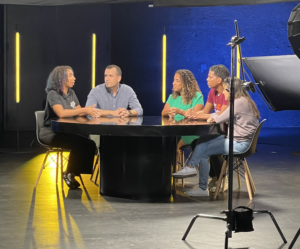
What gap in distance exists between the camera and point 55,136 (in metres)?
→ 4.98

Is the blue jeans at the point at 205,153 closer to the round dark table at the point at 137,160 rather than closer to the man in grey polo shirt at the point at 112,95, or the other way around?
the round dark table at the point at 137,160

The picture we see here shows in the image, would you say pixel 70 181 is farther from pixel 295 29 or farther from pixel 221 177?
pixel 295 29

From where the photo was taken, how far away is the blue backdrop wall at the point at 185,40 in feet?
32.4

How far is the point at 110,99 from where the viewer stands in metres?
5.49

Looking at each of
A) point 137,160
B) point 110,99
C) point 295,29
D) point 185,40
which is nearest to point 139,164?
point 137,160

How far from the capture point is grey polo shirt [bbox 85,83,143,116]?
5473mm

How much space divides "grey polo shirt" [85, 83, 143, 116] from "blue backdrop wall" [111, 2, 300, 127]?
4.46 m

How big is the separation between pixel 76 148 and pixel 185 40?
5.90 meters

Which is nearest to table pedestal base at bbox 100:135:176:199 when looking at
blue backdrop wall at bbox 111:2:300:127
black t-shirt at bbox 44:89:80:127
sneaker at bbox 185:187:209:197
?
sneaker at bbox 185:187:209:197

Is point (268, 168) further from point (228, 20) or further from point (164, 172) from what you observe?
point (228, 20)

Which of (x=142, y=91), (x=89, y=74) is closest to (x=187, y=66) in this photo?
(x=142, y=91)

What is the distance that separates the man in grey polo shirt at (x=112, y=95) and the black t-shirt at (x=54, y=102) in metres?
0.27

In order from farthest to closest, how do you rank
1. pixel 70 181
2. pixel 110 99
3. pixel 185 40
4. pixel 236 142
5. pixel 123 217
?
pixel 185 40, pixel 110 99, pixel 70 181, pixel 236 142, pixel 123 217

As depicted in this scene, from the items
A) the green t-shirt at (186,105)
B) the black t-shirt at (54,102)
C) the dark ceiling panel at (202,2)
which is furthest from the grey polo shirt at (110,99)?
the dark ceiling panel at (202,2)
